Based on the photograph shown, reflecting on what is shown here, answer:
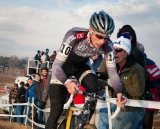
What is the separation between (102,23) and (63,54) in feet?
2.16

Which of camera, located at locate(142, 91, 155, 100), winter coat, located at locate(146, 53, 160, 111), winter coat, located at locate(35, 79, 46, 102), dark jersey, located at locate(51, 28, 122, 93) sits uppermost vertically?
dark jersey, located at locate(51, 28, 122, 93)

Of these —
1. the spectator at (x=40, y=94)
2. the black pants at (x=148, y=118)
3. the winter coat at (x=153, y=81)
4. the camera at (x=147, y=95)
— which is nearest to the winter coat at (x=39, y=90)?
the spectator at (x=40, y=94)

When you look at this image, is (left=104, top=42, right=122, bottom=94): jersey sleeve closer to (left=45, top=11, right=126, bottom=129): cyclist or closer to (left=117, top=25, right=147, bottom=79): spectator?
→ (left=45, top=11, right=126, bottom=129): cyclist

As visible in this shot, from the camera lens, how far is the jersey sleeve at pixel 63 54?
4.48 meters

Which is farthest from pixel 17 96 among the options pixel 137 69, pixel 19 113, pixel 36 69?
pixel 137 69

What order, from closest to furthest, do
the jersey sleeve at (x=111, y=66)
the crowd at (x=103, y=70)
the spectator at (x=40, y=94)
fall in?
1. the crowd at (x=103, y=70)
2. the jersey sleeve at (x=111, y=66)
3. the spectator at (x=40, y=94)

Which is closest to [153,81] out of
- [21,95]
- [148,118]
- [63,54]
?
[148,118]

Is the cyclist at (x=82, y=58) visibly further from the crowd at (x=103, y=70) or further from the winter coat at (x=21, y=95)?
the winter coat at (x=21, y=95)

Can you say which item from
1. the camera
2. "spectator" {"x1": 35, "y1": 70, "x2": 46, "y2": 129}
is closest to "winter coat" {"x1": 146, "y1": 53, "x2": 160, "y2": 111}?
the camera

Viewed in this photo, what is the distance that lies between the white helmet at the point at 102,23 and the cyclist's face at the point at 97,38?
0.19ft

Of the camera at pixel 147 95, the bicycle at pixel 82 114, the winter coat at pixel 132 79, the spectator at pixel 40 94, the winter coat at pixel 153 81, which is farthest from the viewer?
the spectator at pixel 40 94

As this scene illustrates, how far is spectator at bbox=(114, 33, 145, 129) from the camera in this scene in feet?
17.0

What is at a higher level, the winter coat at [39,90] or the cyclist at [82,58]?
the cyclist at [82,58]

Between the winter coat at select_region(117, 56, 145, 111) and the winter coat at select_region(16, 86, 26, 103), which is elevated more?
the winter coat at select_region(117, 56, 145, 111)
